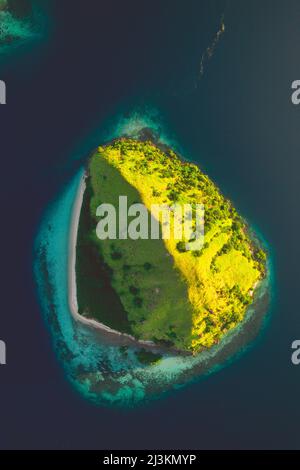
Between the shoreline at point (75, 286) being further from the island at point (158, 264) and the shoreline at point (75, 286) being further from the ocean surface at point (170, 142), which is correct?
the ocean surface at point (170, 142)

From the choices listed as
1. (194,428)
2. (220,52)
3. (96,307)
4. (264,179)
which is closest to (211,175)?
(264,179)

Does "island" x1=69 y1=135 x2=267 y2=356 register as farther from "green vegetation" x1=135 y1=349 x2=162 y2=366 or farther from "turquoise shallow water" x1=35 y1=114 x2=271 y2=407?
"turquoise shallow water" x1=35 y1=114 x2=271 y2=407

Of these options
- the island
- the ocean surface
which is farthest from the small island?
the island

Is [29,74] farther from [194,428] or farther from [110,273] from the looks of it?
[194,428]

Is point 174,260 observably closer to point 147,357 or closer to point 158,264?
point 158,264

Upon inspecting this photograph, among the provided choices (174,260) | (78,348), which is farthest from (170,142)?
(78,348)
